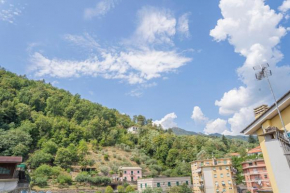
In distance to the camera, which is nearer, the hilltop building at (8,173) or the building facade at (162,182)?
the hilltop building at (8,173)

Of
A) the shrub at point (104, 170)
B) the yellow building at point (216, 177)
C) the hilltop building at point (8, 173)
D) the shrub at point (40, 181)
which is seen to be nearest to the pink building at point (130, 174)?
the shrub at point (104, 170)

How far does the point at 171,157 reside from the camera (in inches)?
2419

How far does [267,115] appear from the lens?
6.55 meters

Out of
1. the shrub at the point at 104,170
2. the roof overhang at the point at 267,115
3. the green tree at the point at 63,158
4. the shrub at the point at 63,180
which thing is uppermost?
the green tree at the point at 63,158

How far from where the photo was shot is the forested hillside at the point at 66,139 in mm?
44625

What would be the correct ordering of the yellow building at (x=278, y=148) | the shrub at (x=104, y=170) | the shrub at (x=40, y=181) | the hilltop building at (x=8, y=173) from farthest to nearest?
the shrub at (x=104, y=170), the shrub at (x=40, y=181), the hilltop building at (x=8, y=173), the yellow building at (x=278, y=148)

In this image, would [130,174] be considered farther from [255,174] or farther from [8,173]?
[8,173]

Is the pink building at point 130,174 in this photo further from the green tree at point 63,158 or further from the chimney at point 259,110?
the chimney at point 259,110

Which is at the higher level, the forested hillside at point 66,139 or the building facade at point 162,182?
the forested hillside at point 66,139

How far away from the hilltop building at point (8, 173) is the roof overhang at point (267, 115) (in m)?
24.2

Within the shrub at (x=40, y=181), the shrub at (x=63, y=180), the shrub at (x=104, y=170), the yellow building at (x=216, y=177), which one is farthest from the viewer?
the shrub at (x=104, y=170)

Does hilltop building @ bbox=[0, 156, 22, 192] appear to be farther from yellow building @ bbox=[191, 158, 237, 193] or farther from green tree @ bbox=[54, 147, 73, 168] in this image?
yellow building @ bbox=[191, 158, 237, 193]

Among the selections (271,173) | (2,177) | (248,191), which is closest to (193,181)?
(248,191)

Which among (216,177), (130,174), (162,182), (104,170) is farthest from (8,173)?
(216,177)
